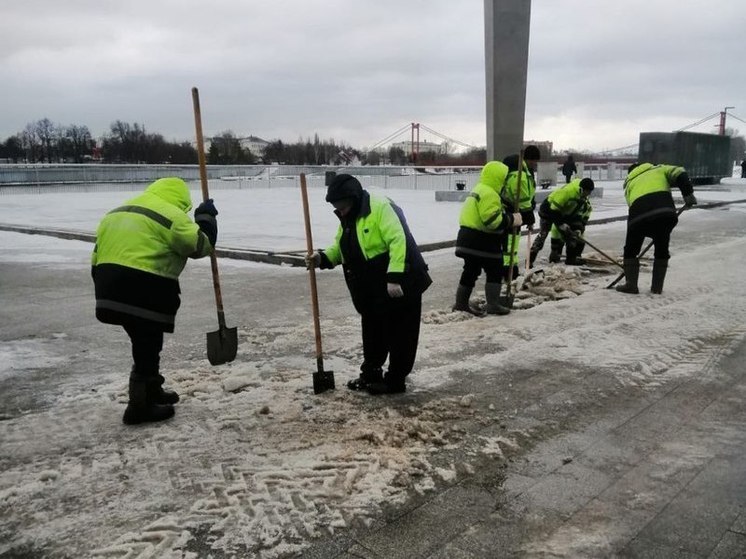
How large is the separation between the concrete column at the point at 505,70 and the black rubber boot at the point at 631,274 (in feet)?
38.9

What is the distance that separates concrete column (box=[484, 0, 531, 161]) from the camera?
19.5 m

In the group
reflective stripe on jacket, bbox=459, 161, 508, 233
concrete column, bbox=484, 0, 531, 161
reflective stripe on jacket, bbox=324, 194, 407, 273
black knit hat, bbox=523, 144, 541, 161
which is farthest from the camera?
concrete column, bbox=484, 0, 531, 161

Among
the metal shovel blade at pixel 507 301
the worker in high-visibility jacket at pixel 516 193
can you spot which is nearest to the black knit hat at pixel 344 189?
the worker in high-visibility jacket at pixel 516 193

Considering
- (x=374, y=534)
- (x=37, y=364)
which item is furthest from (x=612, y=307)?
(x=37, y=364)

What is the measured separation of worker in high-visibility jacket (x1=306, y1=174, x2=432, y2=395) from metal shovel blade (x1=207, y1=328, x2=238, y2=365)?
0.84 m

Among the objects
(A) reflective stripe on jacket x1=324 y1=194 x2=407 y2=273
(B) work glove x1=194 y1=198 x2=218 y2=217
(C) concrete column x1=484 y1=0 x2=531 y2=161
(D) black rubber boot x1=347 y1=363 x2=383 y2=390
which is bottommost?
(D) black rubber boot x1=347 y1=363 x2=383 y2=390

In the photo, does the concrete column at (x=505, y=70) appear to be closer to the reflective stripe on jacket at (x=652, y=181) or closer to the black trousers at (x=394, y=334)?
the reflective stripe on jacket at (x=652, y=181)

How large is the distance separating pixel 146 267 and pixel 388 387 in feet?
6.12

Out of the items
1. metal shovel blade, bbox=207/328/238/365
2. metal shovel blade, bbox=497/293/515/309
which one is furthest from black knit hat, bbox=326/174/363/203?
metal shovel blade, bbox=497/293/515/309

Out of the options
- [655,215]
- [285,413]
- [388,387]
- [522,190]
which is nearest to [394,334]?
[388,387]

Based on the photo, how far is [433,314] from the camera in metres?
7.21

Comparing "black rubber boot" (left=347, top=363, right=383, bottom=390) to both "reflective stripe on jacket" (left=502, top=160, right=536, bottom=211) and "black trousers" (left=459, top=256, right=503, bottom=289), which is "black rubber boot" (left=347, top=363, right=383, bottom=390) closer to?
"black trousers" (left=459, top=256, right=503, bottom=289)

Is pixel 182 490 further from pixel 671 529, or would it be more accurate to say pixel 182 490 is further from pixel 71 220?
pixel 71 220

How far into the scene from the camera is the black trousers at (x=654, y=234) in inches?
321
